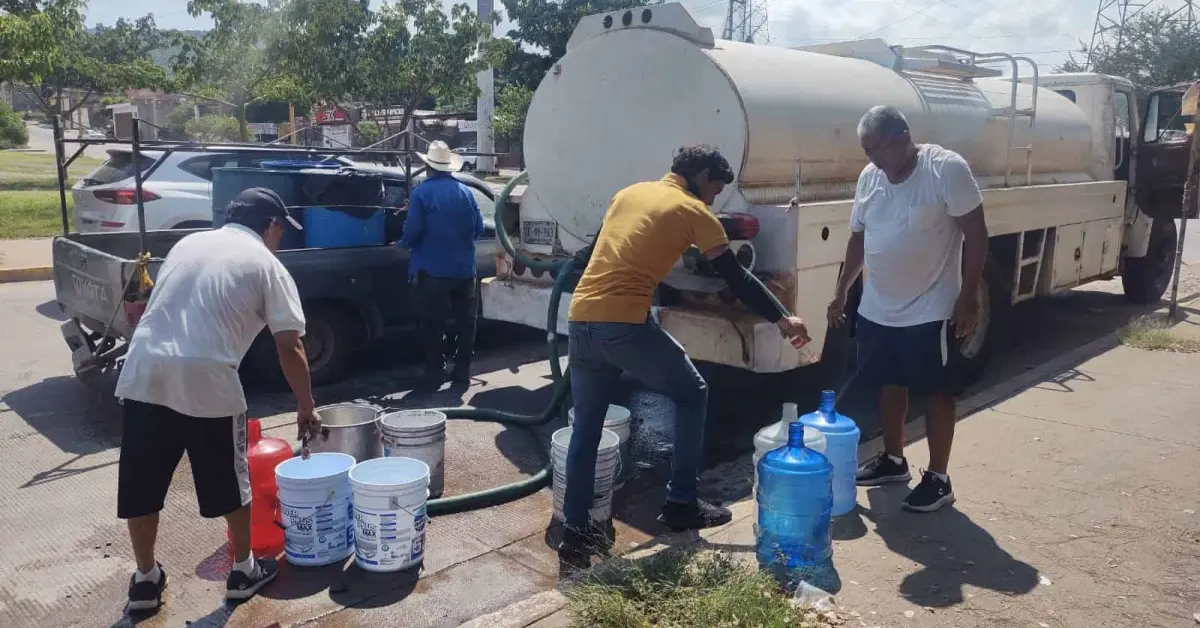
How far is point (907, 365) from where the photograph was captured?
14.7 ft

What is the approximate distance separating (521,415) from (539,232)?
1.34 meters

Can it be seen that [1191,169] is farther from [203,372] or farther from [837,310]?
[203,372]

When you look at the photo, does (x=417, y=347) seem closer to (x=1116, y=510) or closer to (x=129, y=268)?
→ (x=129, y=268)

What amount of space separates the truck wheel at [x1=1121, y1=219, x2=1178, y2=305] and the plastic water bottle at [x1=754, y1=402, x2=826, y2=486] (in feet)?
25.0

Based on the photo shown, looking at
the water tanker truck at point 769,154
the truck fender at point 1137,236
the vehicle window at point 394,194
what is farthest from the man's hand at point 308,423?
the truck fender at point 1137,236

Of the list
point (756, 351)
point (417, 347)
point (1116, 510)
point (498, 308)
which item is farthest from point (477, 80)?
point (1116, 510)

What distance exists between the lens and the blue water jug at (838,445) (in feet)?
14.2

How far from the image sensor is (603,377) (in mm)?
4062

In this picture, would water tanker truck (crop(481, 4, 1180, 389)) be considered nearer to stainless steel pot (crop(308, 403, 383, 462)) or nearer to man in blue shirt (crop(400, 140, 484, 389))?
man in blue shirt (crop(400, 140, 484, 389))

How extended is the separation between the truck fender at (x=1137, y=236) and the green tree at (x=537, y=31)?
79.6 ft

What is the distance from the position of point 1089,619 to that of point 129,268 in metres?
5.35

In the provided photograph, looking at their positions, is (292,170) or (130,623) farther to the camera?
(292,170)

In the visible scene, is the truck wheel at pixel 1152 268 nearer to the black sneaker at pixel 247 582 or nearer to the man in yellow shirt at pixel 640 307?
the man in yellow shirt at pixel 640 307

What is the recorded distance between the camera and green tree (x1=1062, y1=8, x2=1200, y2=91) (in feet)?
124
